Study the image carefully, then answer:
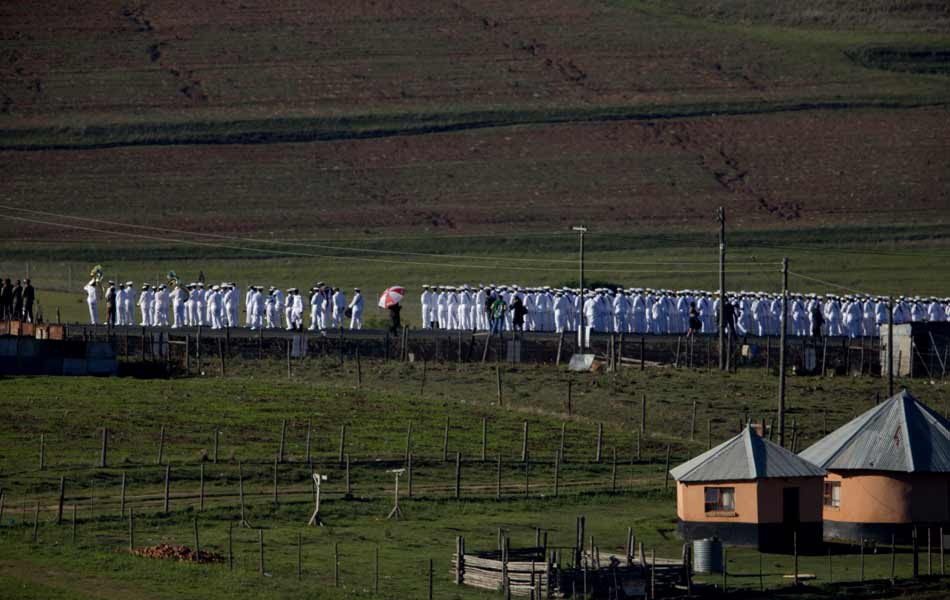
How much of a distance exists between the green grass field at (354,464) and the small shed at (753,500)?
1084 millimetres

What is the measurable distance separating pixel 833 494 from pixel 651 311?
37.9 m

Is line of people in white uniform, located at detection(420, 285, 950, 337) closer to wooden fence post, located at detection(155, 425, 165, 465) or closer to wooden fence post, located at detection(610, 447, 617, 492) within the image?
wooden fence post, located at detection(610, 447, 617, 492)

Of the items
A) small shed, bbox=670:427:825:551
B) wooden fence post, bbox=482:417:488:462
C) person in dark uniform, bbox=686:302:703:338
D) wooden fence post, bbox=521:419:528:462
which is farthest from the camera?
person in dark uniform, bbox=686:302:703:338

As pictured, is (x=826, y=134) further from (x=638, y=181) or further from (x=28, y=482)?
(x=28, y=482)

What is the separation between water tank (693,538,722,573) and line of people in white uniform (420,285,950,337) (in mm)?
39389

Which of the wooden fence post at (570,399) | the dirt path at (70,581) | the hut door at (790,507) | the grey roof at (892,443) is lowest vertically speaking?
the dirt path at (70,581)

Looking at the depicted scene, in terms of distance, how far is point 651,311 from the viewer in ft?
306

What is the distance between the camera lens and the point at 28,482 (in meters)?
54.4

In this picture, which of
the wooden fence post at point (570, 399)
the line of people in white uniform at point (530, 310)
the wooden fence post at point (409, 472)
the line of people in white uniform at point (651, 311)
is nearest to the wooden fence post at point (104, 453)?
the wooden fence post at point (409, 472)

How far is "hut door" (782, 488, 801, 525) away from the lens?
52875 millimetres

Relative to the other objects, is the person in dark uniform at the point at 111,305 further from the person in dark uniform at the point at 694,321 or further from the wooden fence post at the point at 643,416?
the wooden fence post at the point at 643,416

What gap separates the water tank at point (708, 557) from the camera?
4762 cm

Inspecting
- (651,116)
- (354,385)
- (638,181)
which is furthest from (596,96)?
(354,385)

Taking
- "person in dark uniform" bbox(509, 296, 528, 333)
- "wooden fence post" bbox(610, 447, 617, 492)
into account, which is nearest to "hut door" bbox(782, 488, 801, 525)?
"wooden fence post" bbox(610, 447, 617, 492)
